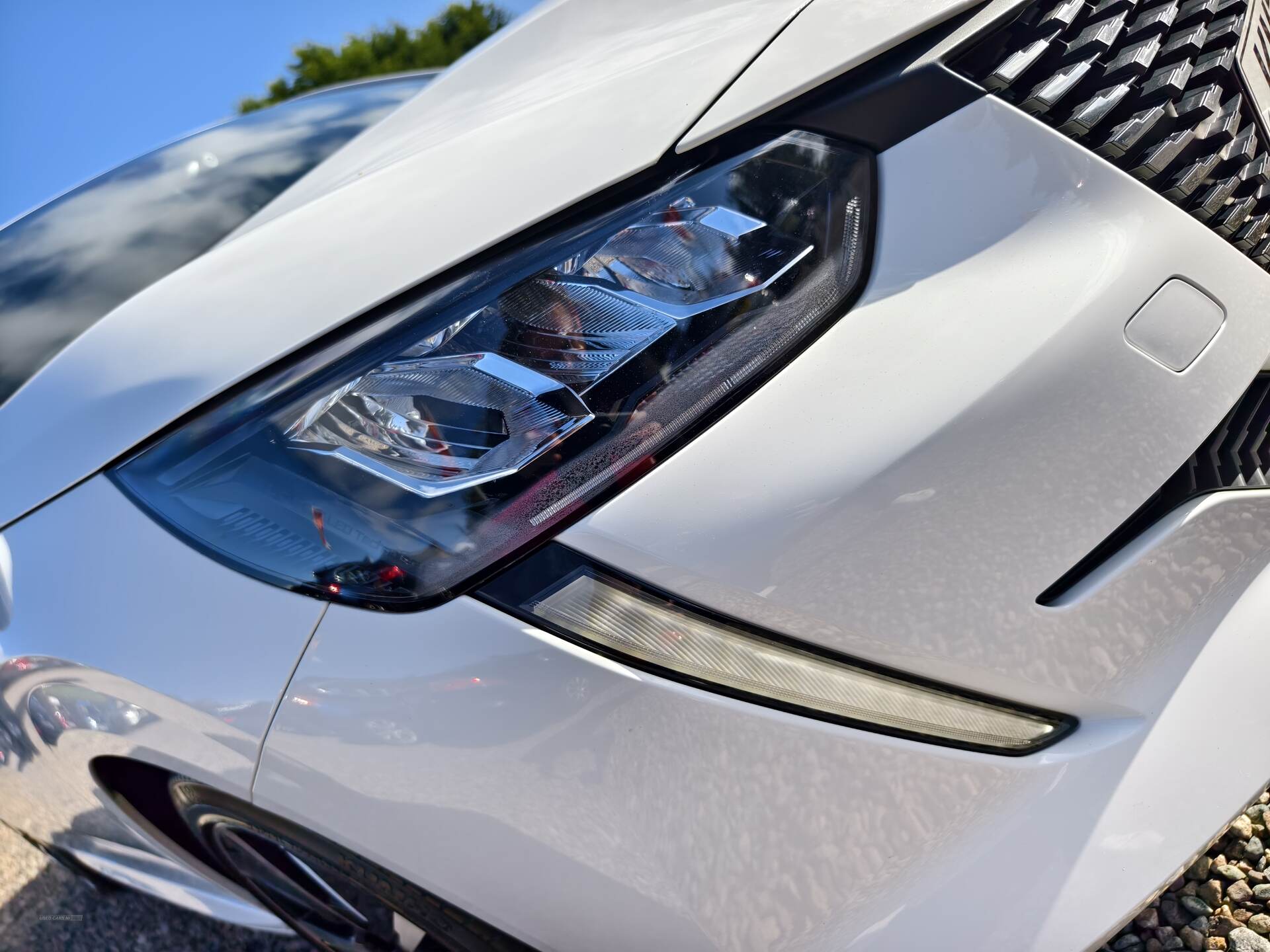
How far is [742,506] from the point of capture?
940 millimetres

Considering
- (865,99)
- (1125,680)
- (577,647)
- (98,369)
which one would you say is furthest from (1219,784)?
(98,369)

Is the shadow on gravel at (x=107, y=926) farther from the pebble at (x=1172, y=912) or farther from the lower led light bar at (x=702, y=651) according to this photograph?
the pebble at (x=1172, y=912)

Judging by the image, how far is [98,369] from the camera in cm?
117

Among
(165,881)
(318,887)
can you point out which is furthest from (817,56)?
(165,881)

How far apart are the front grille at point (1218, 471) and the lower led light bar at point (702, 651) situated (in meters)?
0.22

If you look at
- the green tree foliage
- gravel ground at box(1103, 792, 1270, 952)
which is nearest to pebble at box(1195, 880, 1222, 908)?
gravel ground at box(1103, 792, 1270, 952)

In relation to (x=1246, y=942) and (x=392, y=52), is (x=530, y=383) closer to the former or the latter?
(x=1246, y=942)

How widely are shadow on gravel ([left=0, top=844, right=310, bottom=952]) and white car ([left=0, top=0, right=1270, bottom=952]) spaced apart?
0.84 metres

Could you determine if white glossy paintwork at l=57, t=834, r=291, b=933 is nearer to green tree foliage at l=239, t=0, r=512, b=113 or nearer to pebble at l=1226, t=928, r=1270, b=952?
pebble at l=1226, t=928, r=1270, b=952

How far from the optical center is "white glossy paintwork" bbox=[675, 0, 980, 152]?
39.9 inches

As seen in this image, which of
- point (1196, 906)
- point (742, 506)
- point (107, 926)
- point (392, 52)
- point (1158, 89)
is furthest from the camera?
point (392, 52)

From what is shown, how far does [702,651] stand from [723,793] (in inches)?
5.9

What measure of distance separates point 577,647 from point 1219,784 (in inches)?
30.2

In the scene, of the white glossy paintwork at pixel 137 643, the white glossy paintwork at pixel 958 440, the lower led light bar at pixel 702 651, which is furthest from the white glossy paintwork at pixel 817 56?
the white glossy paintwork at pixel 137 643
